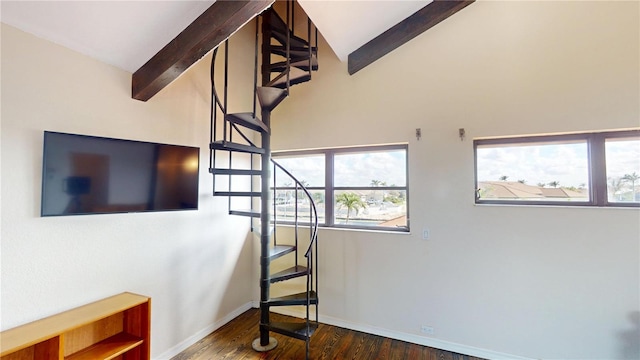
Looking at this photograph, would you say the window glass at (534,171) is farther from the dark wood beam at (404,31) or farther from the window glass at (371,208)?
the dark wood beam at (404,31)

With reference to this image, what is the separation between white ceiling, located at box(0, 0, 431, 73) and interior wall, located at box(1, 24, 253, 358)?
0.08 meters

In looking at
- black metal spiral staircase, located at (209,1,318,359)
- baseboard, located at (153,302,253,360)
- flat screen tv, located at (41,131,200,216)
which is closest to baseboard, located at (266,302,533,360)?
black metal spiral staircase, located at (209,1,318,359)

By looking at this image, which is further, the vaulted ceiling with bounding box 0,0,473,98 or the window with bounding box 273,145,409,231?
the window with bounding box 273,145,409,231

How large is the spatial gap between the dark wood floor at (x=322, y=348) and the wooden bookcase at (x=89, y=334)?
25.5 inches

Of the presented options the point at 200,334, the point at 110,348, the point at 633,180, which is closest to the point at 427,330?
the point at 633,180

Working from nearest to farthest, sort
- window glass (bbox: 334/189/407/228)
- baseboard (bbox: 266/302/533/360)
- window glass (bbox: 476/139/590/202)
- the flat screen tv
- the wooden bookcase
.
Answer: the wooden bookcase
the flat screen tv
window glass (bbox: 476/139/590/202)
baseboard (bbox: 266/302/533/360)
window glass (bbox: 334/189/407/228)

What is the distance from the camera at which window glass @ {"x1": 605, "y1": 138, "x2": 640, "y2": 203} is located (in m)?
2.17

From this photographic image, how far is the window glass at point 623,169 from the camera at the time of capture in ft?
7.11

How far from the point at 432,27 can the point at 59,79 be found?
126 inches

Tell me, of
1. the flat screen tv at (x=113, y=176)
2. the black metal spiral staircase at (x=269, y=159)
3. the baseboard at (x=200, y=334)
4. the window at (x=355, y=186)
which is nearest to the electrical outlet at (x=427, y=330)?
the window at (x=355, y=186)

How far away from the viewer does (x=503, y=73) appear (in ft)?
8.10

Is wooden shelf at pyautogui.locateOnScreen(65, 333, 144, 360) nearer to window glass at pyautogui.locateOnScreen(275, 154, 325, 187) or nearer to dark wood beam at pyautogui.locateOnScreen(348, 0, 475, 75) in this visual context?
window glass at pyautogui.locateOnScreen(275, 154, 325, 187)

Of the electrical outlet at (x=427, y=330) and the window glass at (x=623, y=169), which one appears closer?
the window glass at (x=623, y=169)

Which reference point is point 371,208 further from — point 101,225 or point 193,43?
point 101,225
